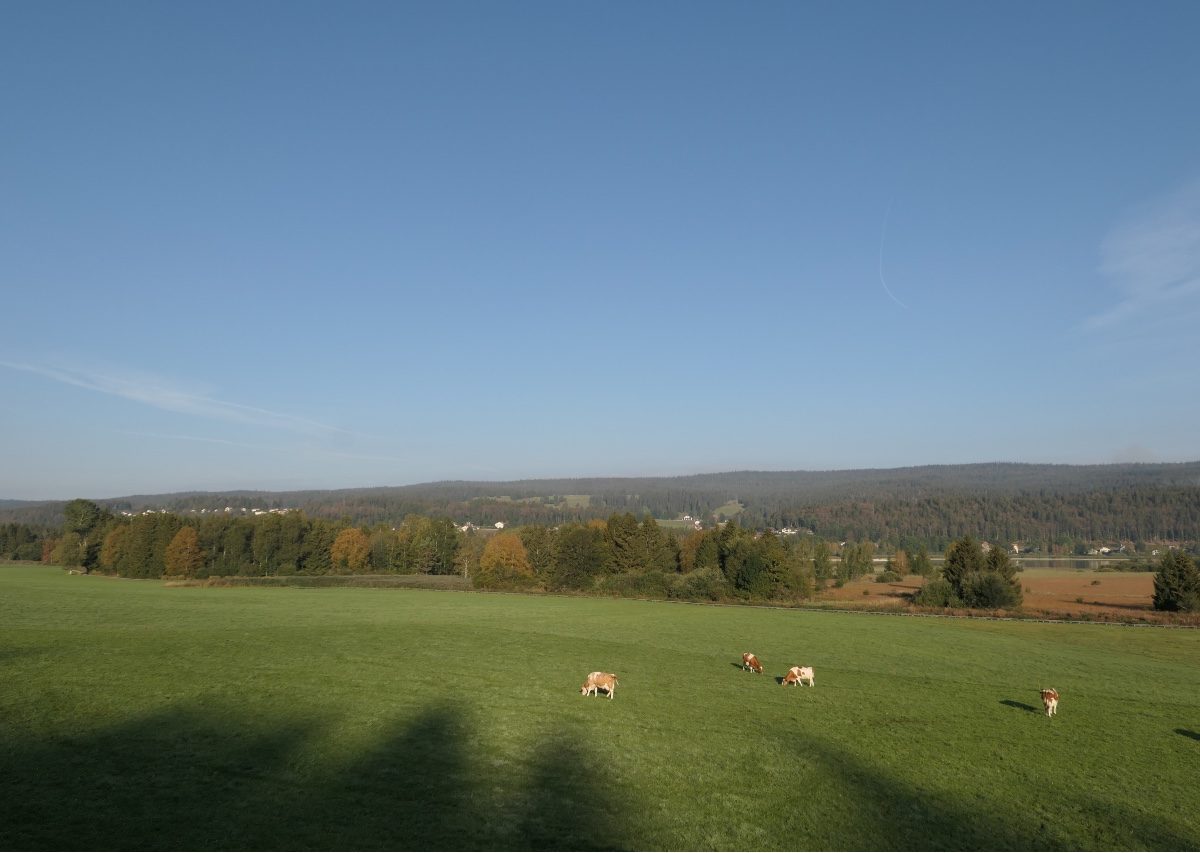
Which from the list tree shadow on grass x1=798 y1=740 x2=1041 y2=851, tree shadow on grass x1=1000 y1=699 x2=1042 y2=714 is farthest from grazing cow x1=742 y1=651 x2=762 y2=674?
tree shadow on grass x1=798 y1=740 x2=1041 y2=851

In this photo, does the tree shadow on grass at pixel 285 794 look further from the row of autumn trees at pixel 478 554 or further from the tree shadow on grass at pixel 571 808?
the row of autumn trees at pixel 478 554

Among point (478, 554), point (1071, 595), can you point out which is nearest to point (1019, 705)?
point (1071, 595)

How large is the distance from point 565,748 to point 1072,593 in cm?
9260

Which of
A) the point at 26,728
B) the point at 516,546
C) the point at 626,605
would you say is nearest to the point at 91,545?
the point at 516,546

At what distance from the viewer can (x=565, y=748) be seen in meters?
16.3

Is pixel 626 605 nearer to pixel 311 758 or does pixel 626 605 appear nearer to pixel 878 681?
pixel 878 681

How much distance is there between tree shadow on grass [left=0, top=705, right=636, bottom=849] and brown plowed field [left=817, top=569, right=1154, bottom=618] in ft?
191

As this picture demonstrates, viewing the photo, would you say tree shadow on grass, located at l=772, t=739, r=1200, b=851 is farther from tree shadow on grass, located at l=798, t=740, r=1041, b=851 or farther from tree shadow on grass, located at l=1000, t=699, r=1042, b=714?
tree shadow on grass, located at l=1000, t=699, r=1042, b=714

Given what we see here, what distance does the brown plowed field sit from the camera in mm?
64625

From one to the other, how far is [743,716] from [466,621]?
28.7 meters

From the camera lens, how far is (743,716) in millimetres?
20172

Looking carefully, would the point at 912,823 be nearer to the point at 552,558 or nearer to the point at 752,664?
the point at 752,664

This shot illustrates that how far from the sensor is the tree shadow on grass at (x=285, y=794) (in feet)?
36.6

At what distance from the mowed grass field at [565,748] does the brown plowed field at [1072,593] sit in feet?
119
